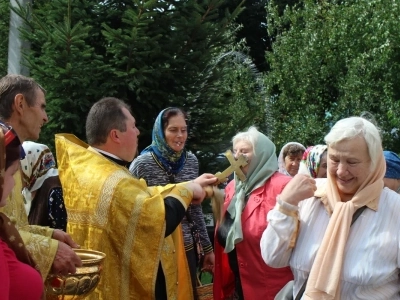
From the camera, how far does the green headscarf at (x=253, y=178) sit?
4.62 meters

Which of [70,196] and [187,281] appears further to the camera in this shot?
[187,281]

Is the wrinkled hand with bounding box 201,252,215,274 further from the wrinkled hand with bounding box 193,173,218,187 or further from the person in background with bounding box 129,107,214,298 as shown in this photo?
the wrinkled hand with bounding box 193,173,218,187

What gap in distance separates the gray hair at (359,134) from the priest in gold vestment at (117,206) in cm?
111

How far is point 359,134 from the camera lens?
3.22 m

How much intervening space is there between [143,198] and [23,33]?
11.9ft

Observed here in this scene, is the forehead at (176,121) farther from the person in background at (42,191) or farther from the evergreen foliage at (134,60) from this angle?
the evergreen foliage at (134,60)

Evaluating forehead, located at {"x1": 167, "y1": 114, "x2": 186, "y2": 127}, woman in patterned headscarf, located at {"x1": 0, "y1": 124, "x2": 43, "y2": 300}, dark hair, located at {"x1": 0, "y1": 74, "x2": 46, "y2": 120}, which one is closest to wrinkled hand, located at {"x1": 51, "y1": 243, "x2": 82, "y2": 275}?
woman in patterned headscarf, located at {"x1": 0, "y1": 124, "x2": 43, "y2": 300}

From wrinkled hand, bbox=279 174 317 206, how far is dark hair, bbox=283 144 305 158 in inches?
141

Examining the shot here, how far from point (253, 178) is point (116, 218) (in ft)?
3.75

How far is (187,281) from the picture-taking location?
15.1 ft

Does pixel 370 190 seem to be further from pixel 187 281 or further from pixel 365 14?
pixel 365 14

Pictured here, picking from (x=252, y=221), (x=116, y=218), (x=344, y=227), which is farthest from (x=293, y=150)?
(x=344, y=227)

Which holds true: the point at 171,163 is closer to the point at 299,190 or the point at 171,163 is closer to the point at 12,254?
the point at 299,190

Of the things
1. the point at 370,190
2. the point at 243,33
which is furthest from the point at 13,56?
the point at 243,33
